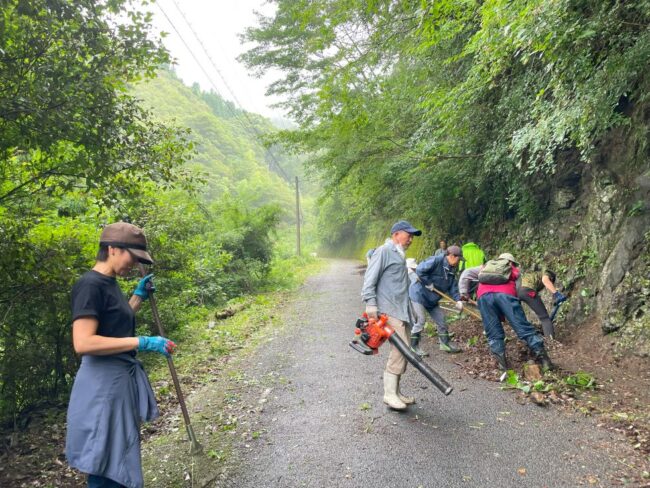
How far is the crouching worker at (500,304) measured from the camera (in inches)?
207

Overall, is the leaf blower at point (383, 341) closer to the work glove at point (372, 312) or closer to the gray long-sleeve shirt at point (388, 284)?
the work glove at point (372, 312)

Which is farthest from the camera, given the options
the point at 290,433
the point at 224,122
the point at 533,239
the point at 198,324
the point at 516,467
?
the point at 224,122

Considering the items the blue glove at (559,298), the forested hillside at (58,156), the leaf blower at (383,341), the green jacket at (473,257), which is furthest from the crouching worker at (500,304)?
the forested hillside at (58,156)

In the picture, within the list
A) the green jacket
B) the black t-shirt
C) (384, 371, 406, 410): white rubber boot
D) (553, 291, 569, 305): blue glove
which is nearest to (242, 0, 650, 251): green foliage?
the green jacket

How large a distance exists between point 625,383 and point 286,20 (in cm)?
1568

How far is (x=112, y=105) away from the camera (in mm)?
4184

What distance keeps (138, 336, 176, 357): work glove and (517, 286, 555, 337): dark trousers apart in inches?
245

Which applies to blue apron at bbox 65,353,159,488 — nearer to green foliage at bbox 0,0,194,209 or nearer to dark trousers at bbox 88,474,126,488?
dark trousers at bbox 88,474,126,488

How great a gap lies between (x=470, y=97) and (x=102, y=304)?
6.37 meters

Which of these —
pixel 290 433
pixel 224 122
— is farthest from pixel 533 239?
pixel 224 122

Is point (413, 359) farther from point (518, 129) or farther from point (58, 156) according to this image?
point (58, 156)

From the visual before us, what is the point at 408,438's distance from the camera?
3793 millimetres

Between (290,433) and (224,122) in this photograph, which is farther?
(224,122)

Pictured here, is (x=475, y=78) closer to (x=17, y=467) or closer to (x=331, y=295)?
(x=17, y=467)
